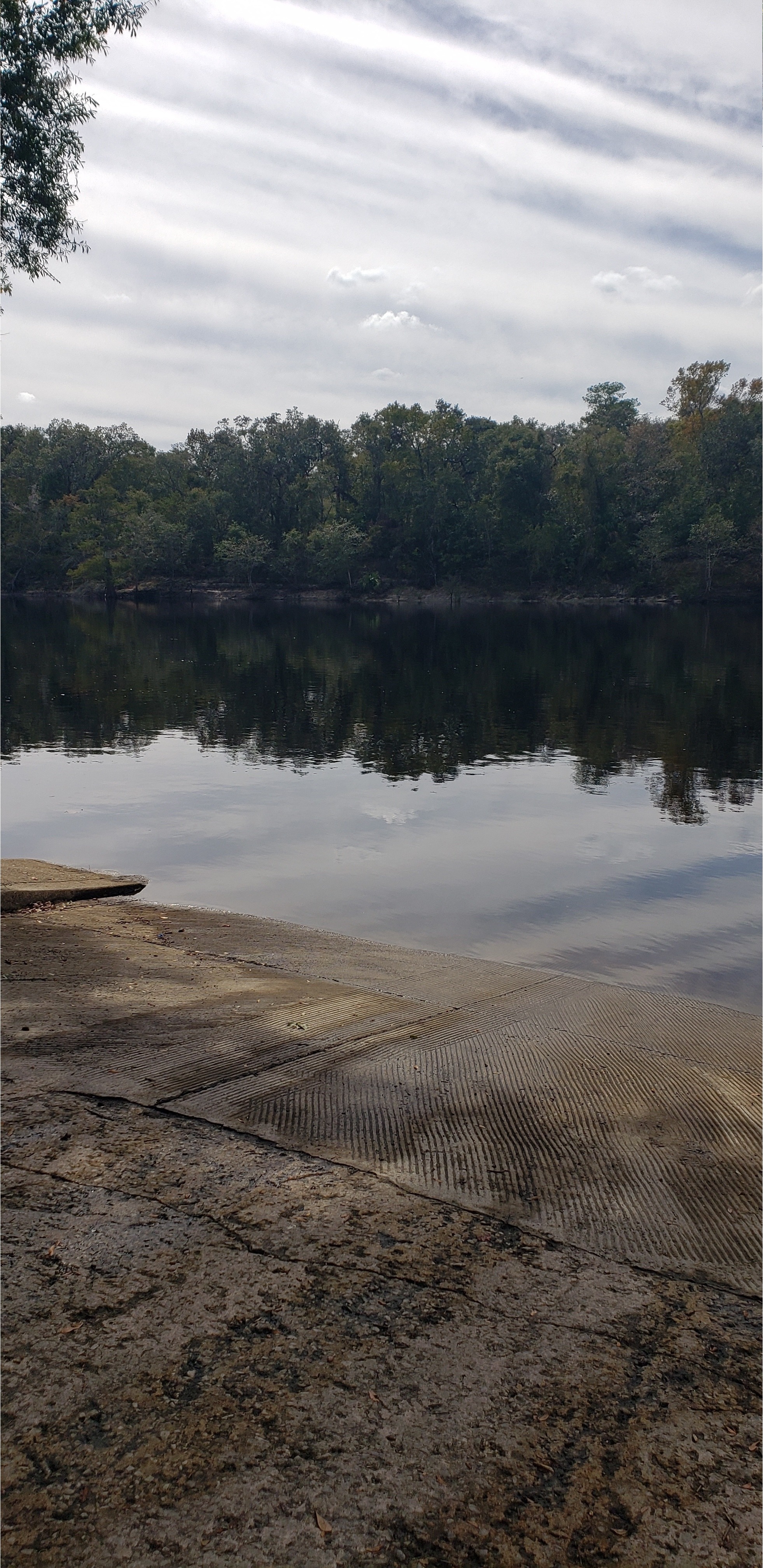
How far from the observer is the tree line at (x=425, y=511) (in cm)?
9450

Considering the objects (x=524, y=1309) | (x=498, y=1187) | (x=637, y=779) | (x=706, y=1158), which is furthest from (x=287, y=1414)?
(x=637, y=779)

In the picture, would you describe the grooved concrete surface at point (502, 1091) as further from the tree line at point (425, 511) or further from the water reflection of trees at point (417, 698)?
the tree line at point (425, 511)

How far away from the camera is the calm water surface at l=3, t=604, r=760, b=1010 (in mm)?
11789

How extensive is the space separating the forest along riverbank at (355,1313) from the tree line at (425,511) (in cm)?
9307

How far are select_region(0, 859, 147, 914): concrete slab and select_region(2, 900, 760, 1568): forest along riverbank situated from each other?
4.46m

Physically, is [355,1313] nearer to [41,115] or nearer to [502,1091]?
[502,1091]

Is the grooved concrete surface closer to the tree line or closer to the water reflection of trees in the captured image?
the water reflection of trees

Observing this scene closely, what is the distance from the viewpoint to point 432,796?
18531mm

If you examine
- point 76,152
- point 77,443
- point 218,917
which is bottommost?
point 218,917

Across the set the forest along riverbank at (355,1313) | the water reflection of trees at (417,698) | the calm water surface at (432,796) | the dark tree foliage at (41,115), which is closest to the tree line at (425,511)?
the water reflection of trees at (417,698)

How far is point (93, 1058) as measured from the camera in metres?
5.98

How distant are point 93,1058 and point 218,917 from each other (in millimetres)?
5421

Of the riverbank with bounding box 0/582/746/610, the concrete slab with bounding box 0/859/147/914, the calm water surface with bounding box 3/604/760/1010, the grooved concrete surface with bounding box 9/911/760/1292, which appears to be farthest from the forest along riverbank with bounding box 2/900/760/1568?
the riverbank with bounding box 0/582/746/610

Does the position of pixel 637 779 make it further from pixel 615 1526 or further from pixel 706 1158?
pixel 615 1526
